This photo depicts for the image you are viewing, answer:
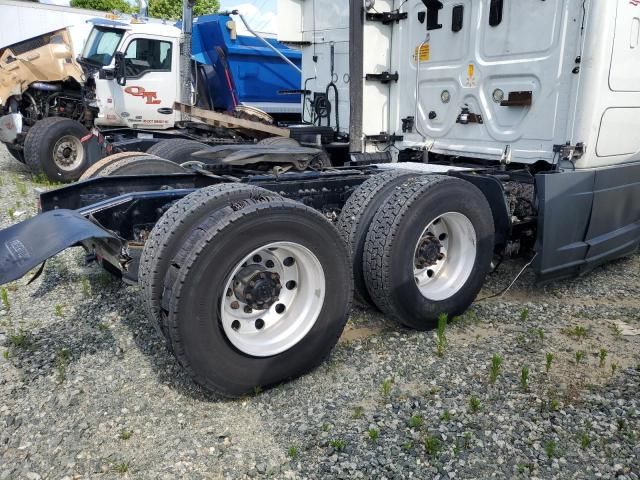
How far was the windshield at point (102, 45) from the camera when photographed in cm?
938

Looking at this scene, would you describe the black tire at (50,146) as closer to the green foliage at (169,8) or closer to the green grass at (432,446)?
the green grass at (432,446)

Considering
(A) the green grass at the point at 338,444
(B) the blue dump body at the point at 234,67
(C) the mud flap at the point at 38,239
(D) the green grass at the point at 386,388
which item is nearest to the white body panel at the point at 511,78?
(D) the green grass at the point at 386,388

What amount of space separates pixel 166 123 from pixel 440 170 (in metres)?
6.79

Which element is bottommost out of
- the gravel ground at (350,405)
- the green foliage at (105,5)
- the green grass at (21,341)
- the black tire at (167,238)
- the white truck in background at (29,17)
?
the gravel ground at (350,405)

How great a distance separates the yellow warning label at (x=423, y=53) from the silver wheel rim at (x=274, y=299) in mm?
2904

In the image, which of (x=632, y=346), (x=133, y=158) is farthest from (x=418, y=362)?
(x=133, y=158)

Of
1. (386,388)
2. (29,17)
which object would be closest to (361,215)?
(386,388)

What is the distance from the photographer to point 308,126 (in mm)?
6230

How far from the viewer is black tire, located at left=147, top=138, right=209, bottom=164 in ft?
18.8

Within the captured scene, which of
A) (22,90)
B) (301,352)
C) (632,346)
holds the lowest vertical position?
(632,346)

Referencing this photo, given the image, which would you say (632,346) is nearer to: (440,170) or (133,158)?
(440,170)

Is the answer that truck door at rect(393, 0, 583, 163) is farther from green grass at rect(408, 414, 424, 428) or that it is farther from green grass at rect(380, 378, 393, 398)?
green grass at rect(408, 414, 424, 428)

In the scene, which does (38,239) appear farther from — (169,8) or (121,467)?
(169,8)

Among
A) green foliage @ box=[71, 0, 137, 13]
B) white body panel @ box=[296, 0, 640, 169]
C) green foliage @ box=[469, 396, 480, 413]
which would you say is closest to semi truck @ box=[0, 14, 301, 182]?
white body panel @ box=[296, 0, 640, 169]
